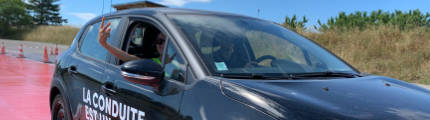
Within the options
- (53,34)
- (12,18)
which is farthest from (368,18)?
(12,18)

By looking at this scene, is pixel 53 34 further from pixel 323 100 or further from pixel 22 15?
pixel 323 100

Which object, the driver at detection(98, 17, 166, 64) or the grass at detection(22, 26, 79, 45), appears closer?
the driver at detection(98, 17, 166, 64)

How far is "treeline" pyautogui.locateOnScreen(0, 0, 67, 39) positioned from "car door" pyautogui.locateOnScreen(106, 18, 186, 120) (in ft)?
237

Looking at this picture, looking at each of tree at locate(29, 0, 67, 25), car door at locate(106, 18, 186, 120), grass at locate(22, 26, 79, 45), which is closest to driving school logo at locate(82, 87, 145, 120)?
car door at locate(106, 18, 186, 120)

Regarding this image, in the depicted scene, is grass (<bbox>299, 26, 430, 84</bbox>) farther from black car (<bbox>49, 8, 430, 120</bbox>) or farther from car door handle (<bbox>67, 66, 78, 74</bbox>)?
car door handle (<bbox>67, 66, 78, 74</bbox>)

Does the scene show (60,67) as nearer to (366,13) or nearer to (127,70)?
(127,70)

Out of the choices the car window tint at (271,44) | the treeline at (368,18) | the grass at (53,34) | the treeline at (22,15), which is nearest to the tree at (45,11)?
the treeline at (22,15)

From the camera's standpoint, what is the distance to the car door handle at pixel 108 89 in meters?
2.72

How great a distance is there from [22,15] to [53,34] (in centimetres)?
2292

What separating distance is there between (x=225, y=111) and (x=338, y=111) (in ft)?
1.63

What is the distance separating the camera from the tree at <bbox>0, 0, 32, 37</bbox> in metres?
72.0

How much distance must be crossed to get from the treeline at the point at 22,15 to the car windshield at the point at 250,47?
72.7 m

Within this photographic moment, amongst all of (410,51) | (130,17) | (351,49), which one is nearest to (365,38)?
(351,49)

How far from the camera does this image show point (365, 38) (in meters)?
15.6
